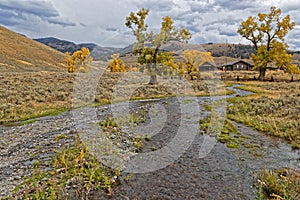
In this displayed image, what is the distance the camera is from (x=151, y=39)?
138ft

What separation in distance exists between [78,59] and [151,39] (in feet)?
145

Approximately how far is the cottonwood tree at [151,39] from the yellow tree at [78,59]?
37.8 meters

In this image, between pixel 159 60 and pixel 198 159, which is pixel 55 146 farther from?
pixel 159 60

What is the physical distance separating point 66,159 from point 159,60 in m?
32.7

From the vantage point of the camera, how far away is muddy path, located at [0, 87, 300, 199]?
934 cm

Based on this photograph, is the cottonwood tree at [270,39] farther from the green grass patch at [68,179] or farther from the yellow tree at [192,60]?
A: the green grass patch at [68,179]

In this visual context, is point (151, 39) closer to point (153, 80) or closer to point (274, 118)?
point (153, 80)

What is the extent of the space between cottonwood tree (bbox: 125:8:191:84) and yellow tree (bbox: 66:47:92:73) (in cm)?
3779

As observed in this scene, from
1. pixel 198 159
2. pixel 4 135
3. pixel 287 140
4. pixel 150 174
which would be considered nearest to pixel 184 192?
pixel 150 174

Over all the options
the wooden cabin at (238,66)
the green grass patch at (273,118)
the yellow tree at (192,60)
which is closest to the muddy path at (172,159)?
the green grass patch at (273,118)

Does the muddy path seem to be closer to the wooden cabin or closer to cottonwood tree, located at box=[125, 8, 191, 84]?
cottonwood tree, located at box=[125, 8, 191, 84]

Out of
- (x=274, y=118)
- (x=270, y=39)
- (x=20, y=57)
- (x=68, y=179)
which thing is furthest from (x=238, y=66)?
(x=20, y=57)

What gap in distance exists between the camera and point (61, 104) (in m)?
27.4

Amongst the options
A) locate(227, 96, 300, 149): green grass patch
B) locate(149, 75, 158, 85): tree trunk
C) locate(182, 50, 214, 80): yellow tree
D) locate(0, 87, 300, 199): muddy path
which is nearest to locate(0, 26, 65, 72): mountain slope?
locate(182, 50, 214, 80): yellow tree
